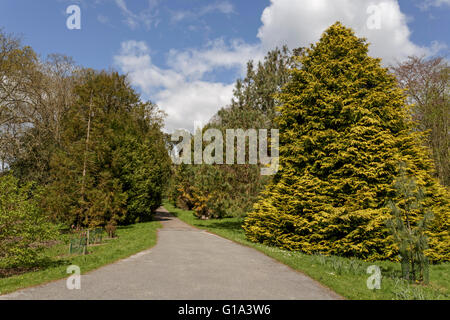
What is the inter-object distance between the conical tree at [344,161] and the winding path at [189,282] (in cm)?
412

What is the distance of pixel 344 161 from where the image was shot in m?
12.7

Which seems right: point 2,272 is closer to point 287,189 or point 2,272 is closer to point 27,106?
point 287,189

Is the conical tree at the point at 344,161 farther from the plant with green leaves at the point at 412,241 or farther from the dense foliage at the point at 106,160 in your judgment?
the dense foliage at the point at 106,160

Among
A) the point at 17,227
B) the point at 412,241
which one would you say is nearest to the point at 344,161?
the point at 412,241

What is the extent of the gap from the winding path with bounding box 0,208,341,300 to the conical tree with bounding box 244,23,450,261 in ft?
13.5

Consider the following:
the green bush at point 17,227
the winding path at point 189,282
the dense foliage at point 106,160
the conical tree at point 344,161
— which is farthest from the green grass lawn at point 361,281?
the dense foliage at point 106,160

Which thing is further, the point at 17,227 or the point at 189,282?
the point at 17,227

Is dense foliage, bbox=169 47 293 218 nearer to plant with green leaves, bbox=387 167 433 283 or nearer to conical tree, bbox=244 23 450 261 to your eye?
conical tree, bbox=244 23 450 261

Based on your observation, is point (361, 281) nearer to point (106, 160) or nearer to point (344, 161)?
point (344, 161)

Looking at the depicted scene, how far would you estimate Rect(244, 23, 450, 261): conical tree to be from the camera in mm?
12094

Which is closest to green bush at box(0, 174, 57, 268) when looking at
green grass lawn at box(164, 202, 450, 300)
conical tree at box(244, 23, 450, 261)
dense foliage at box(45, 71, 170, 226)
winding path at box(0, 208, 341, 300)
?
winding path at box(0, 208, 341, 300)

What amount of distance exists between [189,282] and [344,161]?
30.5 feet

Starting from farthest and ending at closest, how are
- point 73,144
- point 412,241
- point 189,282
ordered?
1. point 73,144
2. point 412,241
3. point 189,282

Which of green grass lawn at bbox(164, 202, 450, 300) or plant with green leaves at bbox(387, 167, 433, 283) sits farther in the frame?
plant with green leaves at bbox(387, 167, 433, 283)
